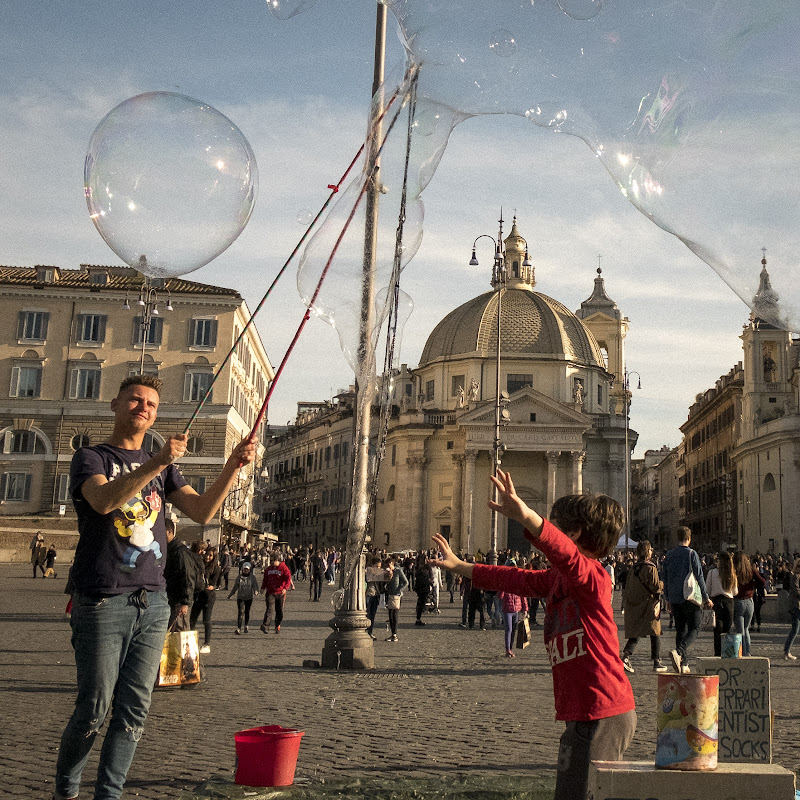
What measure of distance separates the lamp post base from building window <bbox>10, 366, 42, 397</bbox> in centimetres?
3903

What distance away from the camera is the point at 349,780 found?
554cm

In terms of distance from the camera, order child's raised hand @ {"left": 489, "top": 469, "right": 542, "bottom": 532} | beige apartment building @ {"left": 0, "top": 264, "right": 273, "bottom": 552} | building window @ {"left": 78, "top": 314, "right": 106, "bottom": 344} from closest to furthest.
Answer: child's raised hand @ {"left": 489, "top": 469, "right": 542, "bottom": 532}, beige apartment building @ {"left": 0, "top": 264, "right": 273, "bottom": 552}, building window @ {"left": 78, "top": 314, "right": 106, "bottom": 344}

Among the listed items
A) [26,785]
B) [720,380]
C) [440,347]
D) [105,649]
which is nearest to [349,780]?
[26,785]

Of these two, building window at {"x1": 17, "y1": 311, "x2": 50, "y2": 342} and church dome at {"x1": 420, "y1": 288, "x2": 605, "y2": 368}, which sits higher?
church dome at {"x1": 420, "y1": 288, "x2": 605, "y2": 368}

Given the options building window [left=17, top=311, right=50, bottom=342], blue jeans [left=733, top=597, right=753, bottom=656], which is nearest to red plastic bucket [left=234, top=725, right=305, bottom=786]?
blue jeans [left=733, top=597, right=753, bottom=656]

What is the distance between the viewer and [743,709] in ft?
14.7

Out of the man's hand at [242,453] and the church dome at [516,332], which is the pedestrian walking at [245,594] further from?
the church dome at [516,332]

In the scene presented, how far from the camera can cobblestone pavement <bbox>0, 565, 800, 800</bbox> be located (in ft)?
19.4

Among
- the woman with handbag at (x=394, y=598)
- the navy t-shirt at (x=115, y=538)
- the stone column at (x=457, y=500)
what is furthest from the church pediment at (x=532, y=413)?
the navy t-shirt at (x=115, y=538)

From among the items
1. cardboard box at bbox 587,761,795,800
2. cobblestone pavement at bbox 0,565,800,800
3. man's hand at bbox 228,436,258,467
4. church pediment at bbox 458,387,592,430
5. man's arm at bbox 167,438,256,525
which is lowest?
cobblestone pavement at bbox 0,565,800,800

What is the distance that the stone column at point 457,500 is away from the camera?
198 ft

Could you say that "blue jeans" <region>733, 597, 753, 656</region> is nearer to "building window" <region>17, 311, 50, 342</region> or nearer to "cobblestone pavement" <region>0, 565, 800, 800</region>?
"cobblestone pavement" <region>0, 565, 800, 800</region>

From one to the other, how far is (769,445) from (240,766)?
217 ft

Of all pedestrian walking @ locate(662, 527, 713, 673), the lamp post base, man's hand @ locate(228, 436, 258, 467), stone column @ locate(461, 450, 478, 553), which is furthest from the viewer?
stone column @ locate(461, 450, 478, 553)
